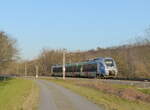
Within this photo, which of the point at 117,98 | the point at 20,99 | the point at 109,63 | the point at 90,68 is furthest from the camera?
the point at 90,68

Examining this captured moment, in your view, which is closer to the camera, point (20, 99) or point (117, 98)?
point (20, 99)

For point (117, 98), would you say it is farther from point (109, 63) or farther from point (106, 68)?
point (109, 63)

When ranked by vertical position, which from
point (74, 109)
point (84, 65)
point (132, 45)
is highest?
point (132, 45)

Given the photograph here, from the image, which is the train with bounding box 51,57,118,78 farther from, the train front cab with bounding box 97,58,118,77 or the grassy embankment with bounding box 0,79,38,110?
the grassy embankment with bounding box 0,79,38,110

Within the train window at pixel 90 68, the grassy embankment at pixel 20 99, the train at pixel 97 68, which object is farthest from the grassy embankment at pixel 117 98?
the train window at pixel 90 68

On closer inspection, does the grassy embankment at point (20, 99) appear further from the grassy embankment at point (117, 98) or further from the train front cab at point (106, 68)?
the train front cab at point (106, 68)

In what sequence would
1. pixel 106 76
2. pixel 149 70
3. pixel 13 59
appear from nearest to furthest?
pixel 106 76, pixel 149 70, pixel 13 59

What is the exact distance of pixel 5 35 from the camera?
85.9 m

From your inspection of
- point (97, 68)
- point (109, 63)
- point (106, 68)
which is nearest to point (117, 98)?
point (106, 68)

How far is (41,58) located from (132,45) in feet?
209

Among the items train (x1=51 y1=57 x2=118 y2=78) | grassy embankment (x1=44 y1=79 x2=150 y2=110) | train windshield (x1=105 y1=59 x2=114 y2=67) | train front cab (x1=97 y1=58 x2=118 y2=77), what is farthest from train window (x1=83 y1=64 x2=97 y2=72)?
grassy embankment (x1=44 y1=79 x2=150 y2=110)

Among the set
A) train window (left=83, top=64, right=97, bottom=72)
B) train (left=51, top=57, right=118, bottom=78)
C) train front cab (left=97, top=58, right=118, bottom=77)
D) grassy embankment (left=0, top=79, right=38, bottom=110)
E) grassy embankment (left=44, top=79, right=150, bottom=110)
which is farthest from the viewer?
train window (left=83, top=64, right=97, bottom=72)

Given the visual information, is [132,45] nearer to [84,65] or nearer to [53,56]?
[84,65]

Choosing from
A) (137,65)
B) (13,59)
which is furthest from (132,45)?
(13,59)
